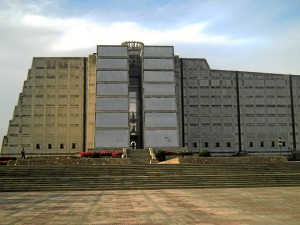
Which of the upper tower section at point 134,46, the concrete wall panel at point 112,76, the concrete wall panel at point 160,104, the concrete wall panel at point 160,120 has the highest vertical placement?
the upper tower section at point 134,46

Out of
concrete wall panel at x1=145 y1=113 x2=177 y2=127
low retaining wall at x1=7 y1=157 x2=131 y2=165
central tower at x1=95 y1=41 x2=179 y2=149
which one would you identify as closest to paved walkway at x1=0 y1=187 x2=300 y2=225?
low retaining wall at x1=7 y1=157 x2=131 y2=165

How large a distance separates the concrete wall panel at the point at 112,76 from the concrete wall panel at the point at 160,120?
207 inches

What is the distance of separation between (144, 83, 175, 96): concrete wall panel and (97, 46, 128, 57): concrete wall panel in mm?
4914

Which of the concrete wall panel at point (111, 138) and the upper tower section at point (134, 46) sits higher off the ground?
the upper tower section at point (134, 46)

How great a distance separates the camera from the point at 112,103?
4666 cm

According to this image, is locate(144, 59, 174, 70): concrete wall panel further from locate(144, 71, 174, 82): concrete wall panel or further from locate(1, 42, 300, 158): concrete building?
locate(144, 71, 174, 82): concrete wall panel

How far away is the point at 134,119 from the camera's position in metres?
52.1

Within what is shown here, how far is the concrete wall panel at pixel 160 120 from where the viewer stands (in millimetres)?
46156

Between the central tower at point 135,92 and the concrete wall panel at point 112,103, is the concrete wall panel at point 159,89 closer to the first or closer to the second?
the concrete wall panel at point 112,103

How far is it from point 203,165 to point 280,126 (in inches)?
1057

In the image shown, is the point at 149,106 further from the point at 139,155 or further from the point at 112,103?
the point at 139,155

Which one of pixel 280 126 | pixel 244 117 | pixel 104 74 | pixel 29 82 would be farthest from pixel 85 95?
pixel 280 126

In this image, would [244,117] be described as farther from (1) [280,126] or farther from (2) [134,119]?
(2) [134,119]

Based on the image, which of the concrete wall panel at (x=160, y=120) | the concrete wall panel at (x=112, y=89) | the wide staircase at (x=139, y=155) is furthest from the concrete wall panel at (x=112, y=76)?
the wide staircase at (x=139, y=155)
